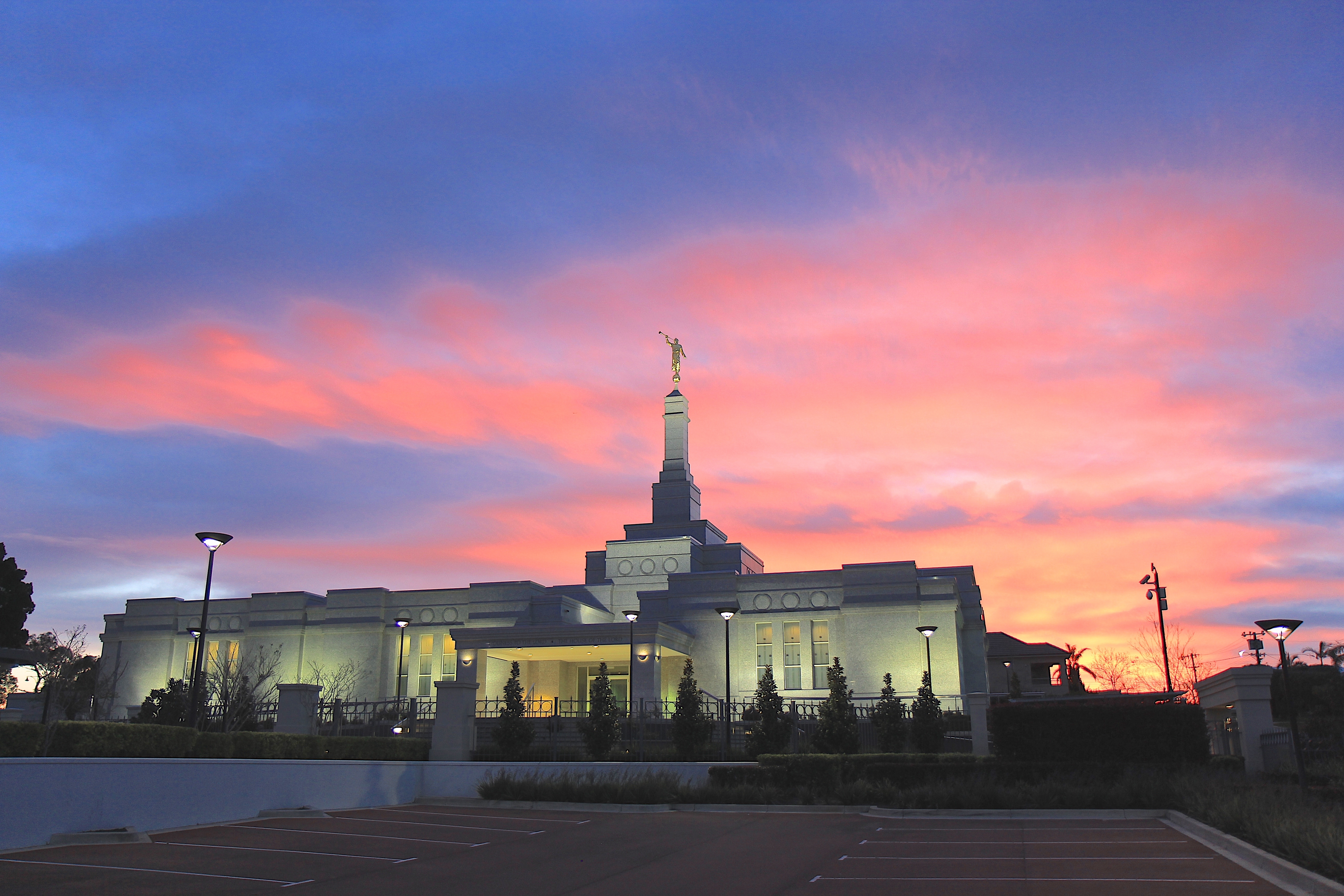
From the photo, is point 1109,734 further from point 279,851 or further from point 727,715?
point 279,851

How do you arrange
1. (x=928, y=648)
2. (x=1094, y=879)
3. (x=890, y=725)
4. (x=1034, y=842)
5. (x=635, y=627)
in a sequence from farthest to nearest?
(x=635, y=627) → (x=928, y=648) → (x=890, y=725) → (x=1034, y=842) → (x=1094, y=879)

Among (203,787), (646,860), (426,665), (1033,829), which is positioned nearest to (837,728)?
(1033,829)

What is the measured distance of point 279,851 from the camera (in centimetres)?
A: 1405

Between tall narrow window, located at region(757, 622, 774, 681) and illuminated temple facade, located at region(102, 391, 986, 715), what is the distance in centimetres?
7

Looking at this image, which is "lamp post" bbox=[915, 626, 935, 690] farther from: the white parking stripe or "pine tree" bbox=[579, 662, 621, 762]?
the white parking stripe

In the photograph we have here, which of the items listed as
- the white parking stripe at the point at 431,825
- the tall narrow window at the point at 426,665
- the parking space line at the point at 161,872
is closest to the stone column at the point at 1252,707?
the white parking stripe at the point at 431,825

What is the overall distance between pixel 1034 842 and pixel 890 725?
590 inches

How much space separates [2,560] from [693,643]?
34.6 metres

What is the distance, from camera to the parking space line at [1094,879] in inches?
415

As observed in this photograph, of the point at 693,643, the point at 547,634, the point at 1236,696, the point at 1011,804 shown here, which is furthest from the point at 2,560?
the point at 1236,696

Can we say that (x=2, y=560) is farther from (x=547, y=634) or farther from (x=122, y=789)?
(x=122, y=789)

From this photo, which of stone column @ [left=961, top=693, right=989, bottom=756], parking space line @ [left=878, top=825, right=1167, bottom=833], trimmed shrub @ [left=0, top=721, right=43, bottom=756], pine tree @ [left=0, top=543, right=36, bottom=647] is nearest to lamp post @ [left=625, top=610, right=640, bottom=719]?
stone column @ [left=961, top=693, right=989, bottom=756]

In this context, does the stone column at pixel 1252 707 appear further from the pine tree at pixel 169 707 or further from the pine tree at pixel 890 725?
the pine tree at pixel 169 707

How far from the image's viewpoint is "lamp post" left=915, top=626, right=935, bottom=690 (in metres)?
33.3
